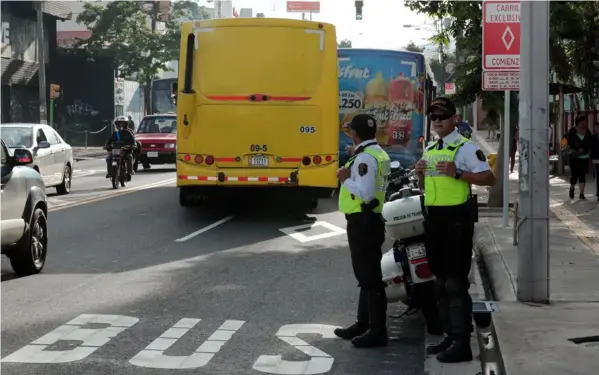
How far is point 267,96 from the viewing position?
698 inches

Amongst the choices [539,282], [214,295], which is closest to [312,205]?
[214,295]

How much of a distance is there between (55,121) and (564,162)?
109 ft

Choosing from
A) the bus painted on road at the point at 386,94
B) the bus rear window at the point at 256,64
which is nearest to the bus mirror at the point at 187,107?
the bus rear window at the point at 256,64

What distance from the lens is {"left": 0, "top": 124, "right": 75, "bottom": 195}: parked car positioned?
22.1m

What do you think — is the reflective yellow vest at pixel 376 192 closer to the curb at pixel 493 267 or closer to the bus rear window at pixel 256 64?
the curb at pixel 493 267

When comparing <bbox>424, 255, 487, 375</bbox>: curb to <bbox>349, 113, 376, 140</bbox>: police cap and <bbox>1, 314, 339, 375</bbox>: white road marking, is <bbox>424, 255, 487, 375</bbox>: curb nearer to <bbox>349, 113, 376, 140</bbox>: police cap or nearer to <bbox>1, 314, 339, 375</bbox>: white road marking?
<bbox>1, 314, 339, 375</bbox>: white road marking

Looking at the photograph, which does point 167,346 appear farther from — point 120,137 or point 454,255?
point 120,137

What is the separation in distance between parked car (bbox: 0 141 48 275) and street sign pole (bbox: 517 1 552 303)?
16.4 ft

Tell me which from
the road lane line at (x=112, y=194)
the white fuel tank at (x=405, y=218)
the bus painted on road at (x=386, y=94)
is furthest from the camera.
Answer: the bus painted on road at (x=386, y=94)

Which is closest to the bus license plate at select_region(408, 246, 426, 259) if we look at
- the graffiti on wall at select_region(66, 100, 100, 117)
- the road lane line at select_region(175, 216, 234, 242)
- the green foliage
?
the road lane line at select_region(175, 216, 234, 242)

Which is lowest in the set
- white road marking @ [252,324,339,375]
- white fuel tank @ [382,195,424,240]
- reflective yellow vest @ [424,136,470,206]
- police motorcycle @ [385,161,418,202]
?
white road marking @ [252,324,339,375]

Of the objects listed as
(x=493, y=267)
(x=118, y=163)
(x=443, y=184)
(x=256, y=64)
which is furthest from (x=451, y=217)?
(x=118, y=163)

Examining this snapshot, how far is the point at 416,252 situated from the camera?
→ 8836 mm

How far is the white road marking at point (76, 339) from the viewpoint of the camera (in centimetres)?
773
